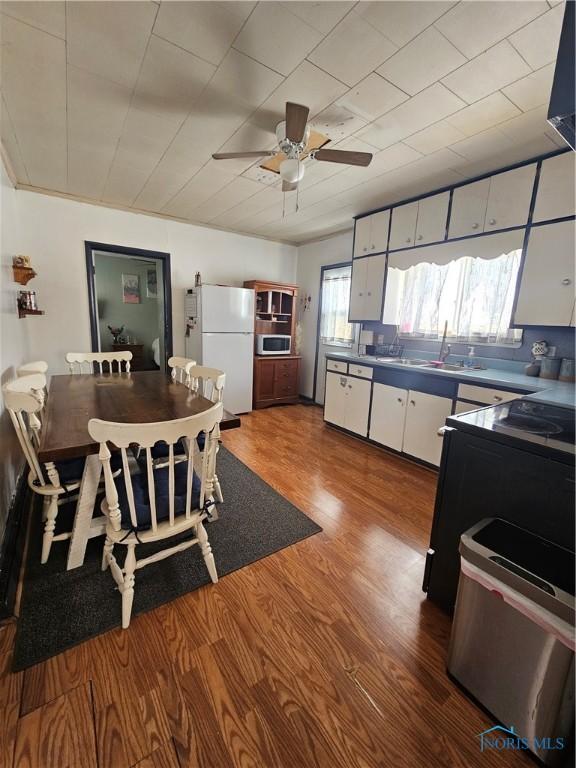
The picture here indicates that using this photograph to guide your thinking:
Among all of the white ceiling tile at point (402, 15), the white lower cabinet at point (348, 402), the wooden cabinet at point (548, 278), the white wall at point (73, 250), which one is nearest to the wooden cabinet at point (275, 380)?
the white lower cabinet at point (348, 402)

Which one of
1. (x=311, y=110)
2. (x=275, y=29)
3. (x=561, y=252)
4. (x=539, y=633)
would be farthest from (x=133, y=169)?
(x=539, y=633)

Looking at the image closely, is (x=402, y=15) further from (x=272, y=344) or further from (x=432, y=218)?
(x=272, y=344)

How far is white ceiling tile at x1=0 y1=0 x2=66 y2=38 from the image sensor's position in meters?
1.30

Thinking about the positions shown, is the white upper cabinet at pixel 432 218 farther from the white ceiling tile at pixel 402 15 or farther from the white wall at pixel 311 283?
the white ceiling tile at pixel 402 15

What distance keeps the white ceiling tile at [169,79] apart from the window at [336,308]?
9.34 feet

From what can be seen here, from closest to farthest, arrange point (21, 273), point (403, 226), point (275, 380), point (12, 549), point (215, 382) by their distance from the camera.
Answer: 1. point (12, 549)
2. point (215, 382)
3. point (21, 273)
4. point (403, 226)
5. point (275, 380)

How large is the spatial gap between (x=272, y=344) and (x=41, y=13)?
356 centimetres

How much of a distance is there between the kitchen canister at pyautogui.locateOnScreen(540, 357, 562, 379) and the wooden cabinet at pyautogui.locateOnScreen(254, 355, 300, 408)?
122 inches

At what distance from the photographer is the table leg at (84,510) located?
1.53 metres

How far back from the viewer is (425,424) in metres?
2.82

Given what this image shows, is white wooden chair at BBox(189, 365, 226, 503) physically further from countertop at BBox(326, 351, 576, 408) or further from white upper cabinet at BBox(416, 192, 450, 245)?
white upper cabinet at BBox(416, 192, 450, 245)

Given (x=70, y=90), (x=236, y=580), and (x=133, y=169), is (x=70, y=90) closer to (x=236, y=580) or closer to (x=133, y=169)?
(x=133, y=169)

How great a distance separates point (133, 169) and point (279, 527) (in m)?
3.15

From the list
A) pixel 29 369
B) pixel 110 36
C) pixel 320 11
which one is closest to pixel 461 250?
pixel 320 11
